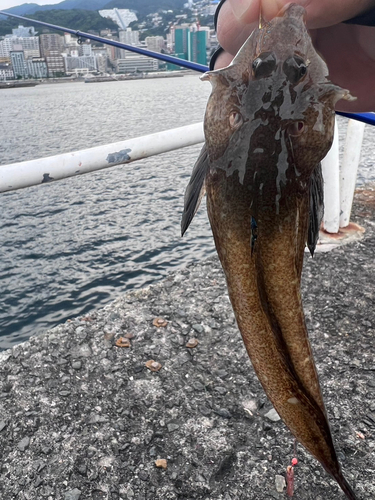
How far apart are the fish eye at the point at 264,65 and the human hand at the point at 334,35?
0.58ft

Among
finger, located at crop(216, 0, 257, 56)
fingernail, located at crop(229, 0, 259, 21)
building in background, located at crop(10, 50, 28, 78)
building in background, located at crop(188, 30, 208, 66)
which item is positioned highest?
building in background, located at crop(10, 50, 28, 78)

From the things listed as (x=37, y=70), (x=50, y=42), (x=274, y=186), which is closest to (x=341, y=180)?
(x=274, y=186)

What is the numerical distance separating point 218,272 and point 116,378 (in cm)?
175

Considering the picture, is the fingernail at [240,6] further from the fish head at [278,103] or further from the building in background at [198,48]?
the building in background at [198,48]

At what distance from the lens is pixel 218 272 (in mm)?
4375

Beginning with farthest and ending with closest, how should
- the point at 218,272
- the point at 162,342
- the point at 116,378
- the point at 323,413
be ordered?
the point at 218,272 → the point at 162,342 → the point at 116,378 → the point at 323,413

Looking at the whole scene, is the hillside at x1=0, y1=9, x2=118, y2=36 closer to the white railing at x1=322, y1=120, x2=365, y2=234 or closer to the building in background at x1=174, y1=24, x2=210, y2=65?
the building in background at x1=174, y1=24, x2=210, y2=65

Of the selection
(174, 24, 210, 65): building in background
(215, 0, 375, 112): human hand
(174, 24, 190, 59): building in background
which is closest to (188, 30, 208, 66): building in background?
(174, 24, 210, 65): building in background

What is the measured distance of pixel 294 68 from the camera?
53.2 inches

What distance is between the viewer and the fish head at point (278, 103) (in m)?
1.34

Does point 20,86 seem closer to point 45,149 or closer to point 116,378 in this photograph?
point 45,149

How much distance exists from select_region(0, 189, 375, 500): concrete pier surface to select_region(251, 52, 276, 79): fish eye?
207cm

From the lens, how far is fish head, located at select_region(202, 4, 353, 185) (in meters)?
1.34

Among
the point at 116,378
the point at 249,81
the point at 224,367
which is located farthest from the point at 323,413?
the point at 116,378
